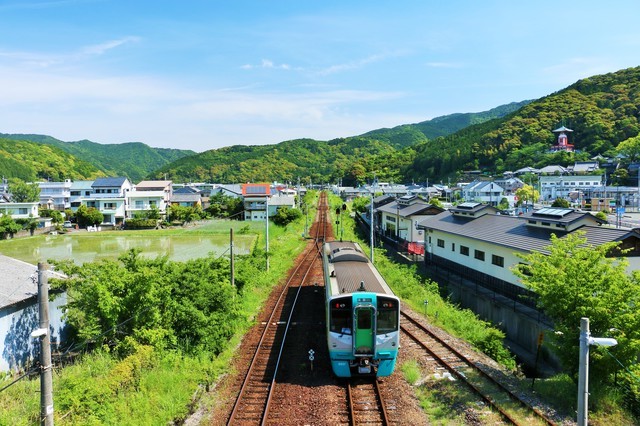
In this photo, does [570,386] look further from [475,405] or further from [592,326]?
[475,405]

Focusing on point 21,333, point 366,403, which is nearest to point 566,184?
point 366,403

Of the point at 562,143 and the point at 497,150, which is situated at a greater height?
the point at 562,143

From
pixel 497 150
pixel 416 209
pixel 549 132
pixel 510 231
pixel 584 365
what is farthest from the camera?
pixel 497 150

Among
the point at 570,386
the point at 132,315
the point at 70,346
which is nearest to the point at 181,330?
the point at 132,315

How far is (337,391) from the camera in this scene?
10336 mm

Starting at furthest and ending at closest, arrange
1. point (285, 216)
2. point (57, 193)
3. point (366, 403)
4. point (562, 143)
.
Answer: point (562, 143)
point (57, 193)
point (285, 216)
point (366, 403)

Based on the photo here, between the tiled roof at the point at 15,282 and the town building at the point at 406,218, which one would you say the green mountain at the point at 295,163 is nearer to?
the town building at the point at 406,218

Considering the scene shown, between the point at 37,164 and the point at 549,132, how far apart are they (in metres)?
132

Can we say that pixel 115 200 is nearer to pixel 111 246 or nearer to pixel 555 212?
pixel 111 246

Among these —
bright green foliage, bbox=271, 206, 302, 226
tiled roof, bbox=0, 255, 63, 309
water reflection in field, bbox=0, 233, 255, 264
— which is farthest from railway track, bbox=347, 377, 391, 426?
bright green foliage, bbox=271, 206, 302, 226

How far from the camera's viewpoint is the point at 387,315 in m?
10.5

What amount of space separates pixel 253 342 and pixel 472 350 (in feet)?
22.9

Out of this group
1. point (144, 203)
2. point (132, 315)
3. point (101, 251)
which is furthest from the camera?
point (144, 203)

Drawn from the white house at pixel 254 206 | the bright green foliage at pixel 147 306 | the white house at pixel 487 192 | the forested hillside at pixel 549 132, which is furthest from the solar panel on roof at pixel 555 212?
the forested hillside at pixel 549 132
